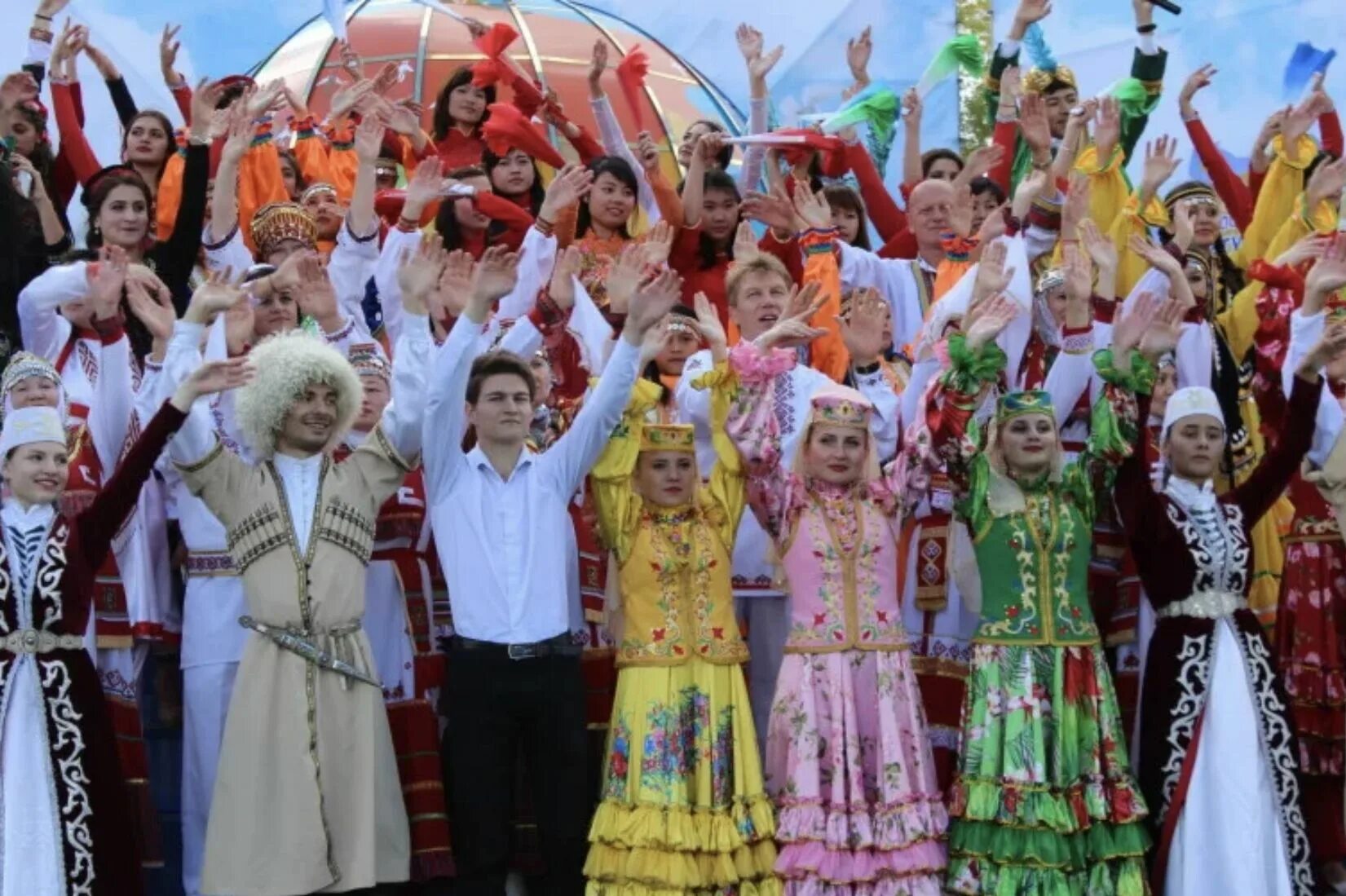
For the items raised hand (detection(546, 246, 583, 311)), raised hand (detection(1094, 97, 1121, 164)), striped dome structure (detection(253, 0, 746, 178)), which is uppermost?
striped dome structure (detection(253, 0, 746, 178))

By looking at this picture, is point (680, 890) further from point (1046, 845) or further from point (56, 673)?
point (56, 673)

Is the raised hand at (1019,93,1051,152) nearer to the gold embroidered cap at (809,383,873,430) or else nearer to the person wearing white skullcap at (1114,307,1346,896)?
the person wearing white skullcap at (1114,307,1346,896)

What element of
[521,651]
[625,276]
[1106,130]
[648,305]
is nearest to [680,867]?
[521,651]

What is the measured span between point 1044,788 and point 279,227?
340 centimetres

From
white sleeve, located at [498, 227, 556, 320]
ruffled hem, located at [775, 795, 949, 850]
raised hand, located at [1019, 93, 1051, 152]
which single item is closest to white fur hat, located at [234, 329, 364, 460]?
white sleeve, located at [498, 227, 556, 320]

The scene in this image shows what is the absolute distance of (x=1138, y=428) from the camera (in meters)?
A: 6.39

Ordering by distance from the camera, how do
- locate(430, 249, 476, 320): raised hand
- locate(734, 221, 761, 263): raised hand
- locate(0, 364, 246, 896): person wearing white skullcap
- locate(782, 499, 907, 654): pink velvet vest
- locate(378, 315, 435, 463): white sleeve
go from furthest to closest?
locate(734, 221, 761, 263): raised hand, locate(430, 249, 476, 320): raised hand, locate(782, 499, 907, 654): pink velvet vest, locate(378, 315, 435, 463): white sleeve, locate(0, 364, 246, 896): person wearing white skullcap

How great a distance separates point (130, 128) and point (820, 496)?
3.40 m

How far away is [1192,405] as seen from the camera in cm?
653

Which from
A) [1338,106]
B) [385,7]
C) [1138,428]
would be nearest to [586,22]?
[385,7]

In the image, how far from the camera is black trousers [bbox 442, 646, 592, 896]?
5945 millimetres

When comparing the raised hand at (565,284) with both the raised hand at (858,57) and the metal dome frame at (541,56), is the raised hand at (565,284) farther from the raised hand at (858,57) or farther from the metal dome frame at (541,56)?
the metal dome frame at (541,56)

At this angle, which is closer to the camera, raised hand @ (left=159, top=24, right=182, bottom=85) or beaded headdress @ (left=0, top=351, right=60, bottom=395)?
beaded headdress @ (left=0, top=351, right=60, bottom=395)

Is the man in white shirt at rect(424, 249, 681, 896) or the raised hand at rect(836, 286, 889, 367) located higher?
the raised hand at rect(836, 286, 889, 367)
